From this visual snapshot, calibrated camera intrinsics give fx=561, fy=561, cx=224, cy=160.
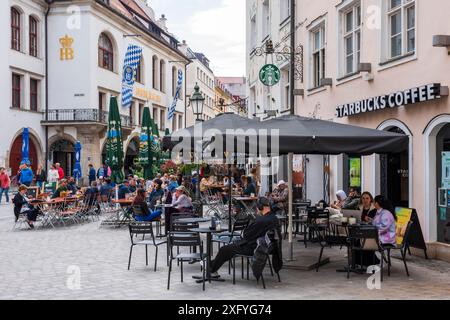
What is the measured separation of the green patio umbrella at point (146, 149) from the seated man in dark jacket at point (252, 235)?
14.2m

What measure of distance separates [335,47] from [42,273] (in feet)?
32.0

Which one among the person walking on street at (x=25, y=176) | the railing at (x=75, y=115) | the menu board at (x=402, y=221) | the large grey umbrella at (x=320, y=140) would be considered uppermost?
the railing at (x=75, y=115)

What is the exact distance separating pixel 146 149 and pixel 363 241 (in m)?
14.7

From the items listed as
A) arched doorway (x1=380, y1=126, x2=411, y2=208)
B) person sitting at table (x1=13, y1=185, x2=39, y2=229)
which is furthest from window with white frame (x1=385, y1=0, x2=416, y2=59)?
person sitting at table (x1=13, y1=185, x2=39, y2=229)

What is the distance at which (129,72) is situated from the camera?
41.4m

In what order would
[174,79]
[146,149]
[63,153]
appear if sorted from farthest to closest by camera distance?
[174,79]
[63,153]
[146,149]

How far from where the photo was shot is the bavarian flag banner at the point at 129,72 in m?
41.3

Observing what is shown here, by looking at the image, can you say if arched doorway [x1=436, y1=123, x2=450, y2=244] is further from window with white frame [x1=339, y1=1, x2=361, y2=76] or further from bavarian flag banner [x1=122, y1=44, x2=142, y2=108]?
bavarian flag banner [x1=122, y1=44, x2=142, y2=108]

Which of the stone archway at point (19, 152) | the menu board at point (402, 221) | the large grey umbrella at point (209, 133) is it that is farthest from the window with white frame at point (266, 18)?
the stone archway at point (19, 152)

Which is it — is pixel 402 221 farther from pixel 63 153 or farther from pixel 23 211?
pixel 63 153

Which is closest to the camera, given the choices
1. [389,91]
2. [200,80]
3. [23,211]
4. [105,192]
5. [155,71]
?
[389,91]

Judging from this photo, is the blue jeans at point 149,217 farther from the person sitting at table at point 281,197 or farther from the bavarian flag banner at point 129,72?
the bavarian flag banner at point 129,72

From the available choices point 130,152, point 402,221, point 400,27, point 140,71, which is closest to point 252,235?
point 402,221
